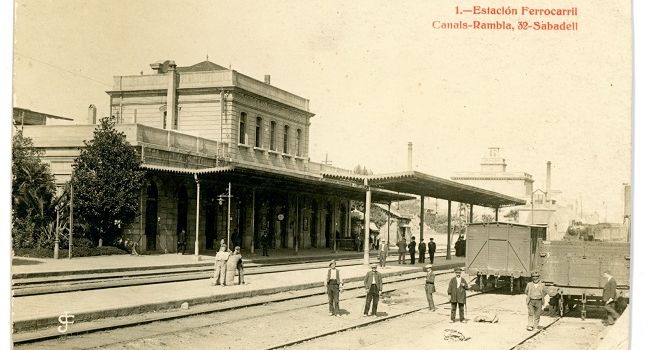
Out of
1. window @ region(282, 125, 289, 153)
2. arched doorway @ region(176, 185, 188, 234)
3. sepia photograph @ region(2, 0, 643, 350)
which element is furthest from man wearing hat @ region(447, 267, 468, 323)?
window @ region(282, 125, 289, 153)

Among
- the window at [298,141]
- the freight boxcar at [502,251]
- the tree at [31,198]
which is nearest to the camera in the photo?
the freight boxcar at [502,251]

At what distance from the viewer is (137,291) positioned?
16.8 m

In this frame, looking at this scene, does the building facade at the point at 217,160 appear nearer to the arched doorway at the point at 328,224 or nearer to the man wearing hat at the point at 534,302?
the arched doorway at the point at 328,224

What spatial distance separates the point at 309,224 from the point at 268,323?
20100 millimetres

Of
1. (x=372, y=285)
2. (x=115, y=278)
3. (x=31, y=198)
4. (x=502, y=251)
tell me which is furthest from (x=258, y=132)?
(x=372, y=285)

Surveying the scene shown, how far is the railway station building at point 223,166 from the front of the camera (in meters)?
27.3

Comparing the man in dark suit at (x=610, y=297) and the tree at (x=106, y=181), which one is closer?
the man in dark suit at (x=610, y=297)

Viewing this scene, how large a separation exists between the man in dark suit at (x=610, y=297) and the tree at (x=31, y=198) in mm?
18817

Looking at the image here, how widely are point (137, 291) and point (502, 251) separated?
12.5m

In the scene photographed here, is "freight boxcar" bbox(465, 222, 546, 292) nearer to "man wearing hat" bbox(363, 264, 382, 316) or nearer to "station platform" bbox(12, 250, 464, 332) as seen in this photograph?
"station platform" bbox(12, 250, 464, 332)

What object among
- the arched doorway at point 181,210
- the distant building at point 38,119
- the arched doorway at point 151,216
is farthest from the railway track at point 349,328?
the arched doorway at point 181,210

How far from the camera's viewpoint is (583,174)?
15648mm

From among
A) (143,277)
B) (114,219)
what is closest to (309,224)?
(114,219)

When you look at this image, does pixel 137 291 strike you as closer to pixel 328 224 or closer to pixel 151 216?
pixel 151 216
